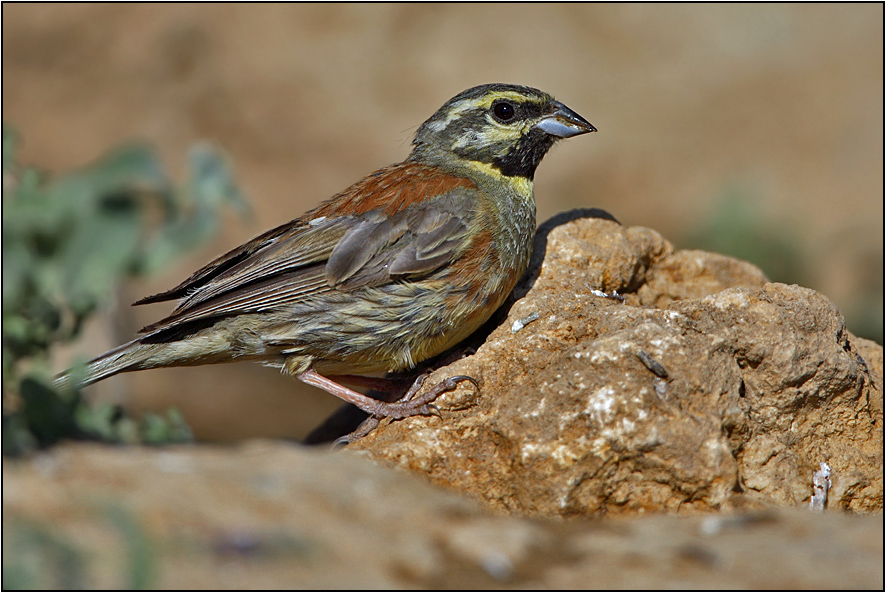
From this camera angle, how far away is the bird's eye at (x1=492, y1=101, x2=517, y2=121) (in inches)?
216

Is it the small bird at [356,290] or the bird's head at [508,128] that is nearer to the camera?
the small bird at [356,290]

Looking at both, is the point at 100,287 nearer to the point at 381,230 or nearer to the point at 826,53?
the point at 381,230

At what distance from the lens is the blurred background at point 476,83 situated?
12219mm

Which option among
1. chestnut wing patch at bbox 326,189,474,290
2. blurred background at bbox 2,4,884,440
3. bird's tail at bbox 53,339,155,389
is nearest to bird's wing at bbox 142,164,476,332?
chestnut wing patch at bbox 326,189,474,290

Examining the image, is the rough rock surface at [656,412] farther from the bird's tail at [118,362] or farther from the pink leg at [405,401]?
the bird's tail at [118,362]

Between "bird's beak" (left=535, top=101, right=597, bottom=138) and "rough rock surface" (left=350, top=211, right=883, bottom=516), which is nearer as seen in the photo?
"rough rock surface" (left=350, top=211, right=883, bottom=516)

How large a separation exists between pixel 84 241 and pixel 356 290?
5.51ft

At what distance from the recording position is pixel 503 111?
550cm

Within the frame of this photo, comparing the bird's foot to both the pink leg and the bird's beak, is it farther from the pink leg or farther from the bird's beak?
the bird's beak

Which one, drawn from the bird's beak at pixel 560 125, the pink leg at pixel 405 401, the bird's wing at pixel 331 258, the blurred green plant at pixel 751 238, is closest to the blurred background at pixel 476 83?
the blurred green plant at pixel 751 238

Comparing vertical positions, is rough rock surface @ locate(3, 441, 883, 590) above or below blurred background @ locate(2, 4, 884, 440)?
below

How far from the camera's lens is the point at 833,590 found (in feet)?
8.84

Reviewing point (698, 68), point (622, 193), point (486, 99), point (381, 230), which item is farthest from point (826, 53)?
point (381, 230)

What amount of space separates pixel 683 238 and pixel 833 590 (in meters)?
8.93
